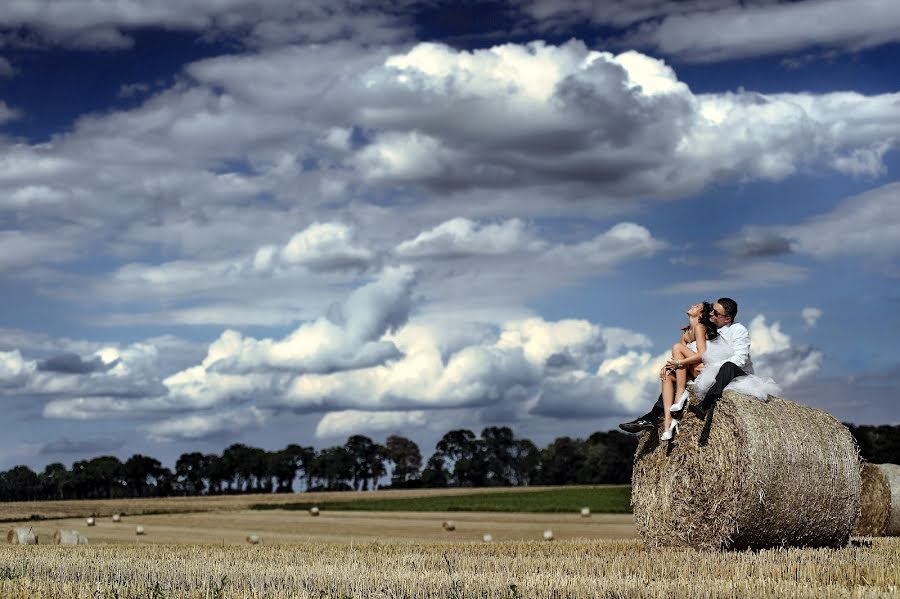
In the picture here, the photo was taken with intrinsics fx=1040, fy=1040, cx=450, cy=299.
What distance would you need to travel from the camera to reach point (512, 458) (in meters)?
127

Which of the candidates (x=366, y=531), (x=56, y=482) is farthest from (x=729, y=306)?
(x=56, y=482)

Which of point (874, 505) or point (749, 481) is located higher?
point (749, 481)

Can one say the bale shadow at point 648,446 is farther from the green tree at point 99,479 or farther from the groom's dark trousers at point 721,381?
the green tree at point 99,479

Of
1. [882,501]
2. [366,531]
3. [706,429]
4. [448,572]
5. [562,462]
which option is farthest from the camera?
[562,462]

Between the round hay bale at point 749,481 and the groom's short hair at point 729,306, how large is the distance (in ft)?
3.97

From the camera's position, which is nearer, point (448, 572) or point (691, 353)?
point (448, 572)

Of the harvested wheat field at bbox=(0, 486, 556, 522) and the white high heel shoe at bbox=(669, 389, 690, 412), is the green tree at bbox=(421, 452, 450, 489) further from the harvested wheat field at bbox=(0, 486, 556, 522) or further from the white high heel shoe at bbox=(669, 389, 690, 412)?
the white high heel shoe at bbox=(669, 389, 690, 412)

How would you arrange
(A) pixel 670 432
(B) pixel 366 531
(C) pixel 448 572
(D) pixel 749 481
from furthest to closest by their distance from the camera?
(B) pixel 366 531
(A) pixel 670 432
(D) pixel 749 481
(C) pixel 448 572

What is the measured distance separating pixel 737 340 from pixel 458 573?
5856mm

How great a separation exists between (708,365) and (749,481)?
1.79 m

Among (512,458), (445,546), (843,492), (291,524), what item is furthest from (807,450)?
(512,458)

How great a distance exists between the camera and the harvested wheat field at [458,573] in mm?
10398

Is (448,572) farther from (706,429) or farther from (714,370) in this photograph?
(714,370)

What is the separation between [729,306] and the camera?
15617 millimetres
